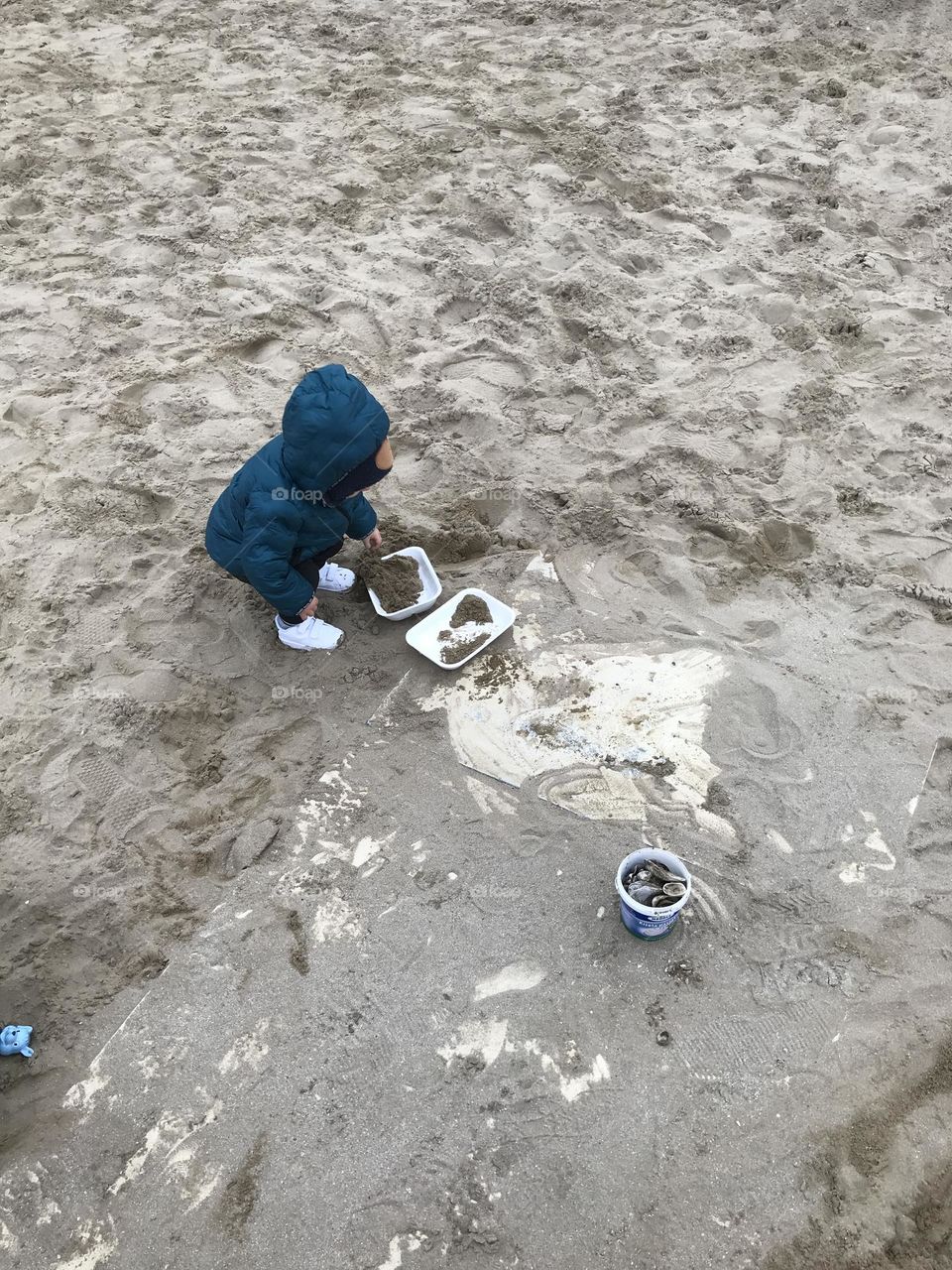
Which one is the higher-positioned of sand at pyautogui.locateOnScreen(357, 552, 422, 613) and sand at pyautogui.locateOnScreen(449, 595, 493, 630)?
sand at pyautogui.locateOnScreen(357, 552, 422, 613)

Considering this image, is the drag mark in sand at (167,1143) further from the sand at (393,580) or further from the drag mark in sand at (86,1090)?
the sand at (393,580)

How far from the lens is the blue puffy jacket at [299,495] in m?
2.72

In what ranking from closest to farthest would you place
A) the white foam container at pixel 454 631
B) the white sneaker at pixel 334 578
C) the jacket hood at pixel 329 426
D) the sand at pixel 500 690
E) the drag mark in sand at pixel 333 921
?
1. the sand at pixel 500 690
2. the drag mark in sand at pixel 333 921
3. the jacket hood at pixel 329 426
4. the white foam container at pixel 454 631
5. the white sneaker at pixel 334 578

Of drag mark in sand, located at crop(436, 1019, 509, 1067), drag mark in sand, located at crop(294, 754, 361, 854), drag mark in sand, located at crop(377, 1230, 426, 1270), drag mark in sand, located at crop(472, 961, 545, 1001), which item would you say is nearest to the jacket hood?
drag mark in sand, located at crop(294, 754, 361, 854)

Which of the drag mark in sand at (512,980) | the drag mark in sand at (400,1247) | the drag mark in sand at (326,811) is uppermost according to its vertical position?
the drag mark in sand at (326,811)

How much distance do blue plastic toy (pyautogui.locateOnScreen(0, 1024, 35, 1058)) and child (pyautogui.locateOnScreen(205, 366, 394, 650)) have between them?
150 cm

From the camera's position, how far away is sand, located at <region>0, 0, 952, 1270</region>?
2189 millimetres

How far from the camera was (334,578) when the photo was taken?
345cm

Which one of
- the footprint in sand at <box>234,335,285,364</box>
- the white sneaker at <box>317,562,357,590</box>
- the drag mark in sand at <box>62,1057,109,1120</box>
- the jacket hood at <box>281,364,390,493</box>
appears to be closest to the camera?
the drag mark in sand at <box>62,1057,109,1120</box>

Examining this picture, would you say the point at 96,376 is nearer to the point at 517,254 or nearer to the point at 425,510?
the point at 425,510

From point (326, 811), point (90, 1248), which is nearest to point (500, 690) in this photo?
point (326, 811)

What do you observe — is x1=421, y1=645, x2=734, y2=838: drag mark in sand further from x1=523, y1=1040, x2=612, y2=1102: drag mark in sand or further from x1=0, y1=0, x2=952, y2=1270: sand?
x1=523, y1=1040, x2=612, y2=1102: drag mark in sand

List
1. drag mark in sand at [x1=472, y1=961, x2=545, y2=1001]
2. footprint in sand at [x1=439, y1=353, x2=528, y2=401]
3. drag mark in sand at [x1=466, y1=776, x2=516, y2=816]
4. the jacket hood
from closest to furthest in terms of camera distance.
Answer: drag mark in sand at [x1=472, y1=961, x2=545, y2=1001] < the jacket hood < drag mark in sand at [x1=466, y1=776, x2=516, y2=816] < footprint in sand at [x1=439, y1=353, x2=528, y2=401]

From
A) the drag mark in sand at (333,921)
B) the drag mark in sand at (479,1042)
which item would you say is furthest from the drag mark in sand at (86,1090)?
the drag mark in sand at (479,1042)
